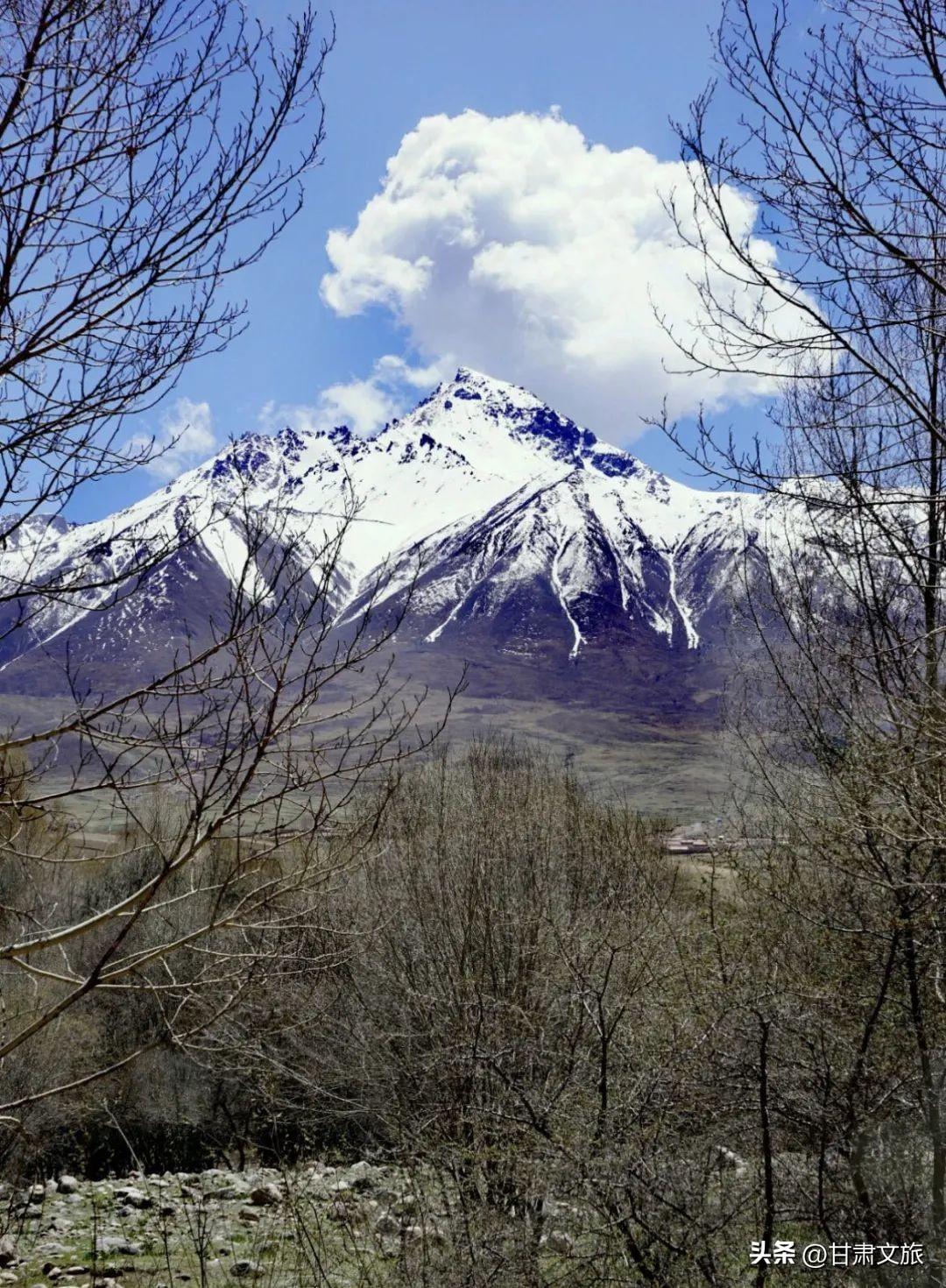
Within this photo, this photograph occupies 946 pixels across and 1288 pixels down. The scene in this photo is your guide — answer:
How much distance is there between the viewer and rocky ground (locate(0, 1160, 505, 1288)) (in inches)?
275

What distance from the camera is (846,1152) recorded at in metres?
5.70

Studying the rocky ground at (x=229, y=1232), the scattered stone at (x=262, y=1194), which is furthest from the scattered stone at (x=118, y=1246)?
the scattered stone at (x=262, y=1194)

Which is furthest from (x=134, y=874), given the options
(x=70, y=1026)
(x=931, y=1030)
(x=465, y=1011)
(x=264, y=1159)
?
(x=931, y=1030)

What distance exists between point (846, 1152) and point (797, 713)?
420 cm

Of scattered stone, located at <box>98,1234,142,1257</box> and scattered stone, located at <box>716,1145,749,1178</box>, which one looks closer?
scattered stone, located at <box>716,1145,749,1178</box>

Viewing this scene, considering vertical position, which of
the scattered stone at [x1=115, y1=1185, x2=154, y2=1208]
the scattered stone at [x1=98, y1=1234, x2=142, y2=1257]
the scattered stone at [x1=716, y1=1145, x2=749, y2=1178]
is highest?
the scattered stone at [x1=716, y1=1145, x2=749, y2=1178]

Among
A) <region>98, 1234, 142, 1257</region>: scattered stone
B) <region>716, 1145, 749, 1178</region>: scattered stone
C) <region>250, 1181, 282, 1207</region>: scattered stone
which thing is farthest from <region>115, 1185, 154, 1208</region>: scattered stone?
<region>716, 1145, 749, 1178</region>: scattered stone

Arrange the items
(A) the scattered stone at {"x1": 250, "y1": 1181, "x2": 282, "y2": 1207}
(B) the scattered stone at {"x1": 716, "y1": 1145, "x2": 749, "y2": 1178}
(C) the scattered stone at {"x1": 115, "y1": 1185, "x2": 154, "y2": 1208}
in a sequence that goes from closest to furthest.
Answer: (B) the scattered stone at {"x1": 716, "y1": 1145, "x2": 749, "y2": 1178} → (A) the scattered stone at {"x1": 250, "y1": 1181, "x2": 282, "y2": 1207} → (C) the scattered stone at {"x1": 115, "y1": 1185, "x2": 154, "y2": 1208}

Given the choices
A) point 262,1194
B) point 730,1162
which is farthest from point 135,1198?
point 730,1162

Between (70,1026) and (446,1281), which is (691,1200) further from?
(70,1026)

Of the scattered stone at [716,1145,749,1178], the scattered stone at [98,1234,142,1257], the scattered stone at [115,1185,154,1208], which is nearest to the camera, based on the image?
the scattered stone at [716,1145,749,1178]

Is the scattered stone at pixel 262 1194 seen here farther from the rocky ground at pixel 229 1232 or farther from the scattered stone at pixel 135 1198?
the scattered stone at pixel 135 1198

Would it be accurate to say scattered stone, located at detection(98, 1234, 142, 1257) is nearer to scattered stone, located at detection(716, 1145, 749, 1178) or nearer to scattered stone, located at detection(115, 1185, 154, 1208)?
scattered stone, located at detection(115, 1185, 154, 1208)

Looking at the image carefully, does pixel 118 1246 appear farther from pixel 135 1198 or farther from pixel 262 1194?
pixel 262 1194
